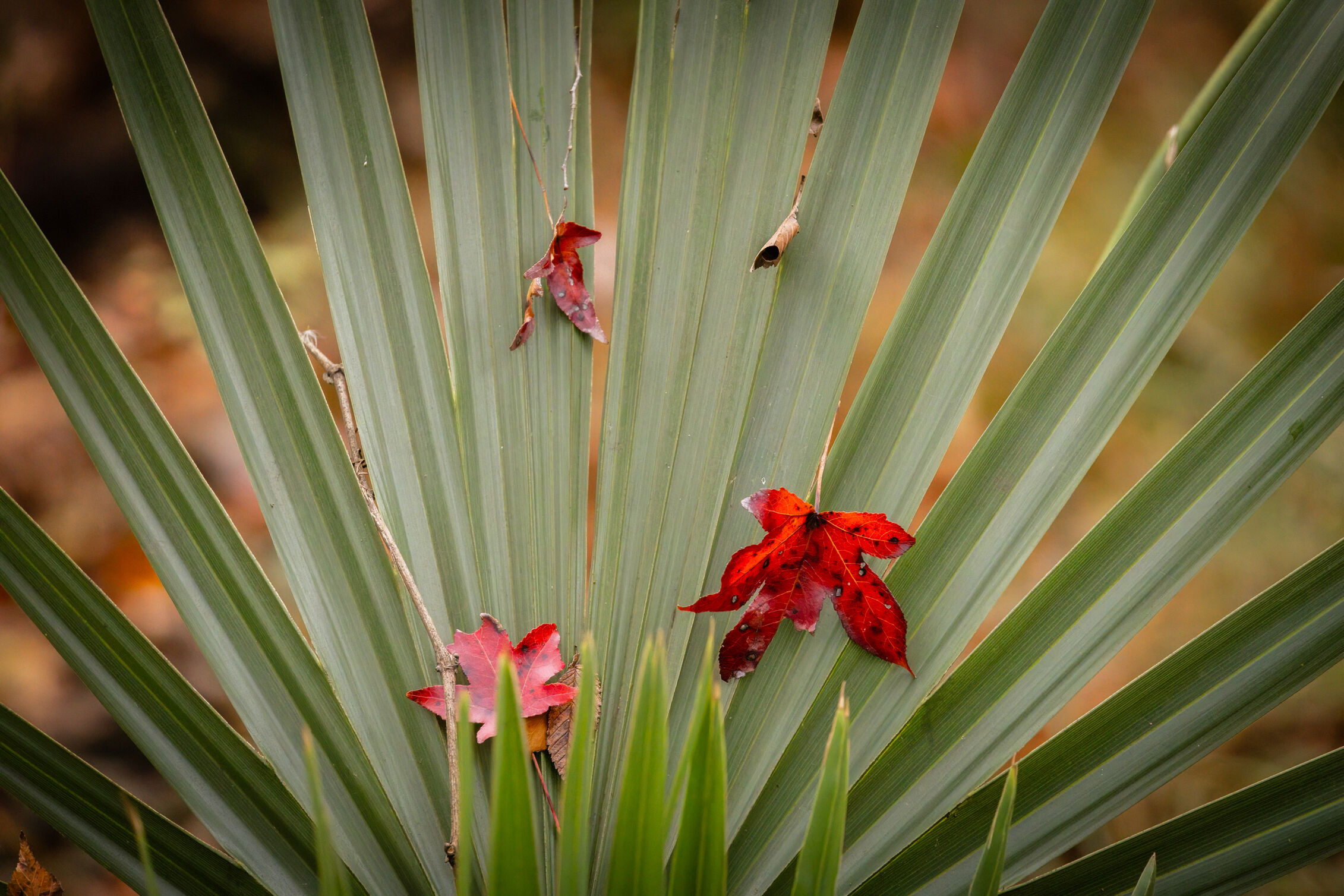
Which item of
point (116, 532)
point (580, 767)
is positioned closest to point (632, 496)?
point (580, 767)

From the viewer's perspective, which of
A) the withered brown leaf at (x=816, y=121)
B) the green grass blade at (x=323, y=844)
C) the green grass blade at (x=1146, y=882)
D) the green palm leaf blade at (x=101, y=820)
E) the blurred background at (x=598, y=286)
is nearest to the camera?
the green grass blade at (x=323, y=844)

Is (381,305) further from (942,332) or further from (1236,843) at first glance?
(1236,843)

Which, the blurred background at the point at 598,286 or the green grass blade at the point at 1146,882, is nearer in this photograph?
the green grass blade at the point at 1146,882

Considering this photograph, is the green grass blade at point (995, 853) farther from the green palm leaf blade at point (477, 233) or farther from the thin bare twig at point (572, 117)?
the thin bare twig at point (572, 117)

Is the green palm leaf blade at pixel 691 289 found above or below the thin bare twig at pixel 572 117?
below

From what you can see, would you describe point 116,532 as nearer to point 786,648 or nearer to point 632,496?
point 632,496

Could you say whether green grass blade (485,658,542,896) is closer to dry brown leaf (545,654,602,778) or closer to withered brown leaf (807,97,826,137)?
dry brown leaf (545,654,602,778)

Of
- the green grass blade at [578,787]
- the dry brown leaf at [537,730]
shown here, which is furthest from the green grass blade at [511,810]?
the dry brown leaf at [537,730]
